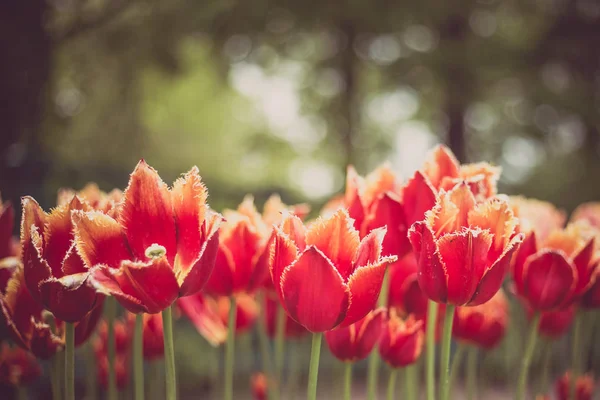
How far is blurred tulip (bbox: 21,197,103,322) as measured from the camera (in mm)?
662

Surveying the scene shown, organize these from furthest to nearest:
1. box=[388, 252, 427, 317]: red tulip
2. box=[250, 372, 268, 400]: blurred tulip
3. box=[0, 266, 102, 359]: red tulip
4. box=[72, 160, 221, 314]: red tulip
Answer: box=[250, 372, 268, 400]: blurred tulip → box=[388, 252, 427, 317]: red tulip → box=[0, 266, 102, 359]: red tulip → box=[72, 160, 221, 314]: red tulip

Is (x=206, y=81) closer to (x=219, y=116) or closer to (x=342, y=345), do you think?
(x=219, y=116)

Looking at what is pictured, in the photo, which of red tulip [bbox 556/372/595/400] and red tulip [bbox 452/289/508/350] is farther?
red tulip [bbox 556/372/595/400]

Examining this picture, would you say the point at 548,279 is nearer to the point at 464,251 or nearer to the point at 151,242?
the point at 464,251

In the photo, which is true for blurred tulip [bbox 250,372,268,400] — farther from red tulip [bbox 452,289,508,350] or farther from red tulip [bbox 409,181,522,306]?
red tulip [bbox 409,181,522,306]

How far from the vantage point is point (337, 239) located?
713 millimetres

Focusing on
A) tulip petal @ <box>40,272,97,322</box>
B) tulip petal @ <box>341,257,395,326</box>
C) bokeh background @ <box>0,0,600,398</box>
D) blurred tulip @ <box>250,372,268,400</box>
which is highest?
bokeh background @ <box>0,0,600,398</box>

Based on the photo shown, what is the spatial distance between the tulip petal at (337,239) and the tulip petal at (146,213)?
0.53 ft

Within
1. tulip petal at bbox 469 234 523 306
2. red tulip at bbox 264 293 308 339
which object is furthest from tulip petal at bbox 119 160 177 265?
red tulip at bbox 264 293 308 339

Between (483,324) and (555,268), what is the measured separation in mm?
437

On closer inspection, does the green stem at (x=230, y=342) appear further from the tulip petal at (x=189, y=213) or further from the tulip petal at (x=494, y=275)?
the tulip petal at (x=494, y=275)

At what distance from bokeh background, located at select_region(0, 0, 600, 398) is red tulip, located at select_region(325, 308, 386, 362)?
0.66 feet

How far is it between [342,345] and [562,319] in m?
0.69

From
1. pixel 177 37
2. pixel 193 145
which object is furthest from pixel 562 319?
pixel 193 145
